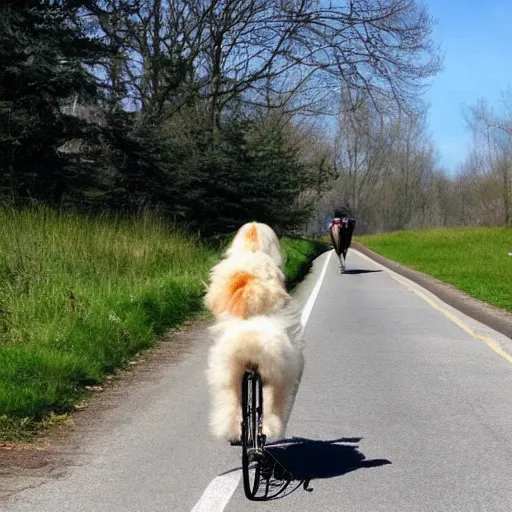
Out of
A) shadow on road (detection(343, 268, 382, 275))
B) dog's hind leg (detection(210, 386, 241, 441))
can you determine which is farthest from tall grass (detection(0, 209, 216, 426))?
shadow on road (detection(343, 268, 382, 275))

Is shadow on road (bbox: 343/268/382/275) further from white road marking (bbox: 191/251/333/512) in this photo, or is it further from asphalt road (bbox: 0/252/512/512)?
white road marking (bbox: 191/251/333/512)

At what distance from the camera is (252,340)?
14.4 ft

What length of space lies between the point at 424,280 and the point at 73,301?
44.9ft

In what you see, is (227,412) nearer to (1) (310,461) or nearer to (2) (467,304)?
(1) (310,461)

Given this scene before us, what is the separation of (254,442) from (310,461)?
1.03m

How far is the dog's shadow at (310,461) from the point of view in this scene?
4867 millimetres

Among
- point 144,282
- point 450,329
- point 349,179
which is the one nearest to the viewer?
point 450,329

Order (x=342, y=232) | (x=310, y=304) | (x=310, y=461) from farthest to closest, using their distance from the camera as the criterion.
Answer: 1. (x=342, y=232)
2. (x=310, y=304)
3. (x=310, y=461)

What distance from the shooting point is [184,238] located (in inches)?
820

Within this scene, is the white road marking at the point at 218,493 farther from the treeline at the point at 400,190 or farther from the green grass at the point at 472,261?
the treeline at the point at 400,190

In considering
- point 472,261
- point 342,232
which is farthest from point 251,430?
point 472,261

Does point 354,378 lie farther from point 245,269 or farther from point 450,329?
→ point 450,329

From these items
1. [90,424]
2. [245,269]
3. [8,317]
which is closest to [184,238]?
[8,317]

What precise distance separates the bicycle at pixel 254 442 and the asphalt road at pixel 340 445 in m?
0.15
